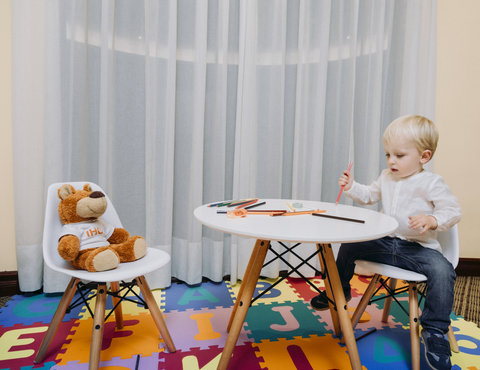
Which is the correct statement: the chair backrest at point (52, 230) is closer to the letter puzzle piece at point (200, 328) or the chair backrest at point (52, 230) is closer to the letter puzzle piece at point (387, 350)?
the letter puzzle piece at point (200, 328)

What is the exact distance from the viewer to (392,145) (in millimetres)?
1267

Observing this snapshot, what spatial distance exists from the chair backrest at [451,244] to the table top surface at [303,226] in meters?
0.29

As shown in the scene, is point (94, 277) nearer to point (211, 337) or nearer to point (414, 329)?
point (211, 337)

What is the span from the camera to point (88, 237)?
1180mm

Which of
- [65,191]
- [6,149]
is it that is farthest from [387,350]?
[6,149]

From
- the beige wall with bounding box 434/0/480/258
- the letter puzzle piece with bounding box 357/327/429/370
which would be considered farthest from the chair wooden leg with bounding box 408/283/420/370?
the beige wall with bounding box 434/0/480/258

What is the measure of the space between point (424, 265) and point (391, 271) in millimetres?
119

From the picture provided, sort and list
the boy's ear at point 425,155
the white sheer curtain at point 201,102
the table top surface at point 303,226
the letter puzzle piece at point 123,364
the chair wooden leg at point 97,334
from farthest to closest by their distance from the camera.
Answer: the white sheer curtain at point 201,102
the boy's ear at point 425,155
the letter puzzle piece at point 123,364
the chair wooden leg at point 97,334
the table top surface at point 303,226

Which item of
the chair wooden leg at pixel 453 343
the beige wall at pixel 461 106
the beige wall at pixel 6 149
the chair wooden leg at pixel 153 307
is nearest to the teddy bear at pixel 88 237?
the chair wooden leg at pixel 153 307

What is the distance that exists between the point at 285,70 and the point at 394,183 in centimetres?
97

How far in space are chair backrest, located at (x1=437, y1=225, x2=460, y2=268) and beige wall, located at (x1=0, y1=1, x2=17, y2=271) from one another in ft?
6.81

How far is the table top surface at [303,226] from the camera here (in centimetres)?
85

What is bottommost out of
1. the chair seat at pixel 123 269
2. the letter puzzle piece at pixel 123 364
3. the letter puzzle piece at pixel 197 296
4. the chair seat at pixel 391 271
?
the letter puzzle piece at pixel 123 364

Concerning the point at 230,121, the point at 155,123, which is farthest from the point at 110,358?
the point at 230,121
